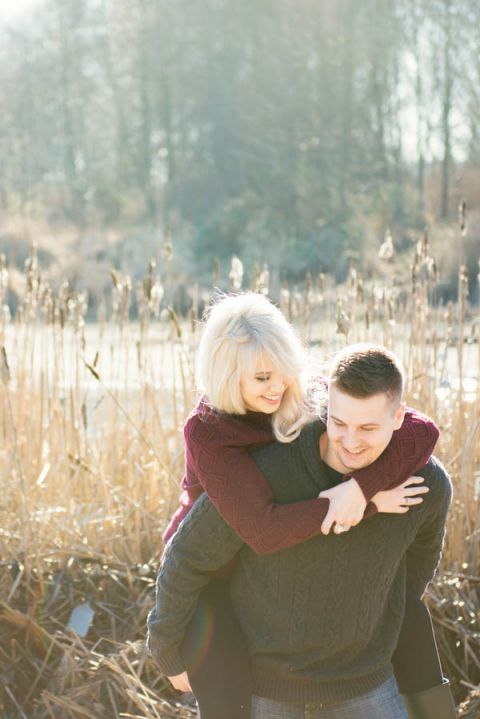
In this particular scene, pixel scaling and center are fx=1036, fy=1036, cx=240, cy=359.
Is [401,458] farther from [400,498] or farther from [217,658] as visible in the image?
[217,658]

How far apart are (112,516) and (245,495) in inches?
56.7

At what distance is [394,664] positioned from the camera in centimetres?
214

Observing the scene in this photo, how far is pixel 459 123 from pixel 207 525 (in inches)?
713

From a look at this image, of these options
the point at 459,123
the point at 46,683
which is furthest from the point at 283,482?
the point at 459,123

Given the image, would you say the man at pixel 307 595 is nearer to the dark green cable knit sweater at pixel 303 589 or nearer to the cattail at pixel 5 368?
the dark green cable knit sweater at pixel 303 589

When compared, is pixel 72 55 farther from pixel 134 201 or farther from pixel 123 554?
pixel 123 554

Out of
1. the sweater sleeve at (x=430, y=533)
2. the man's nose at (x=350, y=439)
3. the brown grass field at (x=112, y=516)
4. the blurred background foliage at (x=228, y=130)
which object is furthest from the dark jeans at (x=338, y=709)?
the blurred background foliage at (x=228, y=130)

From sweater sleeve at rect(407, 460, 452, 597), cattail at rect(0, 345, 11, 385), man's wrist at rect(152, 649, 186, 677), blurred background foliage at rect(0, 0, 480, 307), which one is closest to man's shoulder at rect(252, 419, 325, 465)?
sweater sleeve at rect(407, 460, 452, 597)

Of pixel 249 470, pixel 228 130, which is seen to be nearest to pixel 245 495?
pixel 249 470

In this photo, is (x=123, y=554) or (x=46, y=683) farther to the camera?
(x=123, y=554)

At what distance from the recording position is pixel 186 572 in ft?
6.49

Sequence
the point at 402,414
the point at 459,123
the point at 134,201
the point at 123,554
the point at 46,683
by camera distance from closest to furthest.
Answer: the point at 402,414 → the point at 46,683 → the point at 123,554 → the point at 459,123 → the point at 134,201

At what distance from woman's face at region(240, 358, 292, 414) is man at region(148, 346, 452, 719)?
0.09 meters

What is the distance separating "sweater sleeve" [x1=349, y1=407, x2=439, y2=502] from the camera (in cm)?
187
